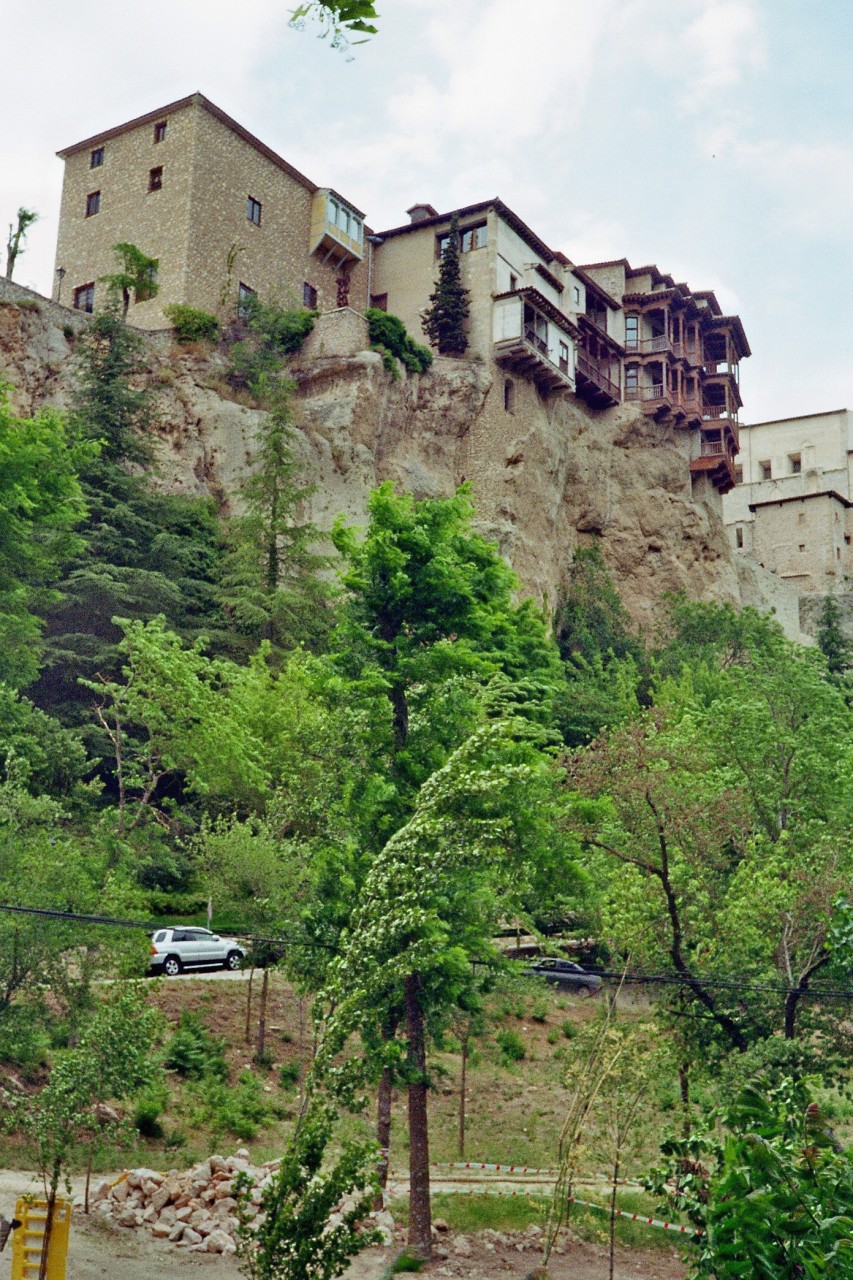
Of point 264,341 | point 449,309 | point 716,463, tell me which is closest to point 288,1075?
point 264,341

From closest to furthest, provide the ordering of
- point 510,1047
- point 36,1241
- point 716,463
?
point 36,1241, point 510,1047, point 716,463

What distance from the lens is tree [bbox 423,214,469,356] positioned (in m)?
53.5

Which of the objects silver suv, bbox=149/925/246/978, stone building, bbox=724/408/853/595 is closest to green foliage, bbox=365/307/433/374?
silver suv, bbox=149/925/246/978

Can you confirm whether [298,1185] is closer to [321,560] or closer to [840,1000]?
[840,1000]

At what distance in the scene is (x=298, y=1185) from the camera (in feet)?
35.4

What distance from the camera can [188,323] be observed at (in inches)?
1937

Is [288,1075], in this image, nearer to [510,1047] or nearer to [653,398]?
[510,1047]

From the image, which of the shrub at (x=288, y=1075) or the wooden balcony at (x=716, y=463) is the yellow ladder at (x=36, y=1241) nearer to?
the shrub at (x=288, y=1075)

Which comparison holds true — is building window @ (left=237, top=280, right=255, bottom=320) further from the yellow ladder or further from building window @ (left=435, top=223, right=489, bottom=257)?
the yellow ladder

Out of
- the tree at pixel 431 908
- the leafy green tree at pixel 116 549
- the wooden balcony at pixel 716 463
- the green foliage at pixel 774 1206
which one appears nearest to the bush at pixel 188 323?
the leafy green tree at pixel 116 549

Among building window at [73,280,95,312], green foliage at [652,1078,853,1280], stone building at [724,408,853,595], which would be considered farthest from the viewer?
stone building at [724,408,853,595]

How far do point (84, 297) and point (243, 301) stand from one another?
7034 millimetres

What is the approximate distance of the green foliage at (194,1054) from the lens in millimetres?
23844

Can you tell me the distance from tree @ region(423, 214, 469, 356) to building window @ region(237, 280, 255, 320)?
25.7ft
